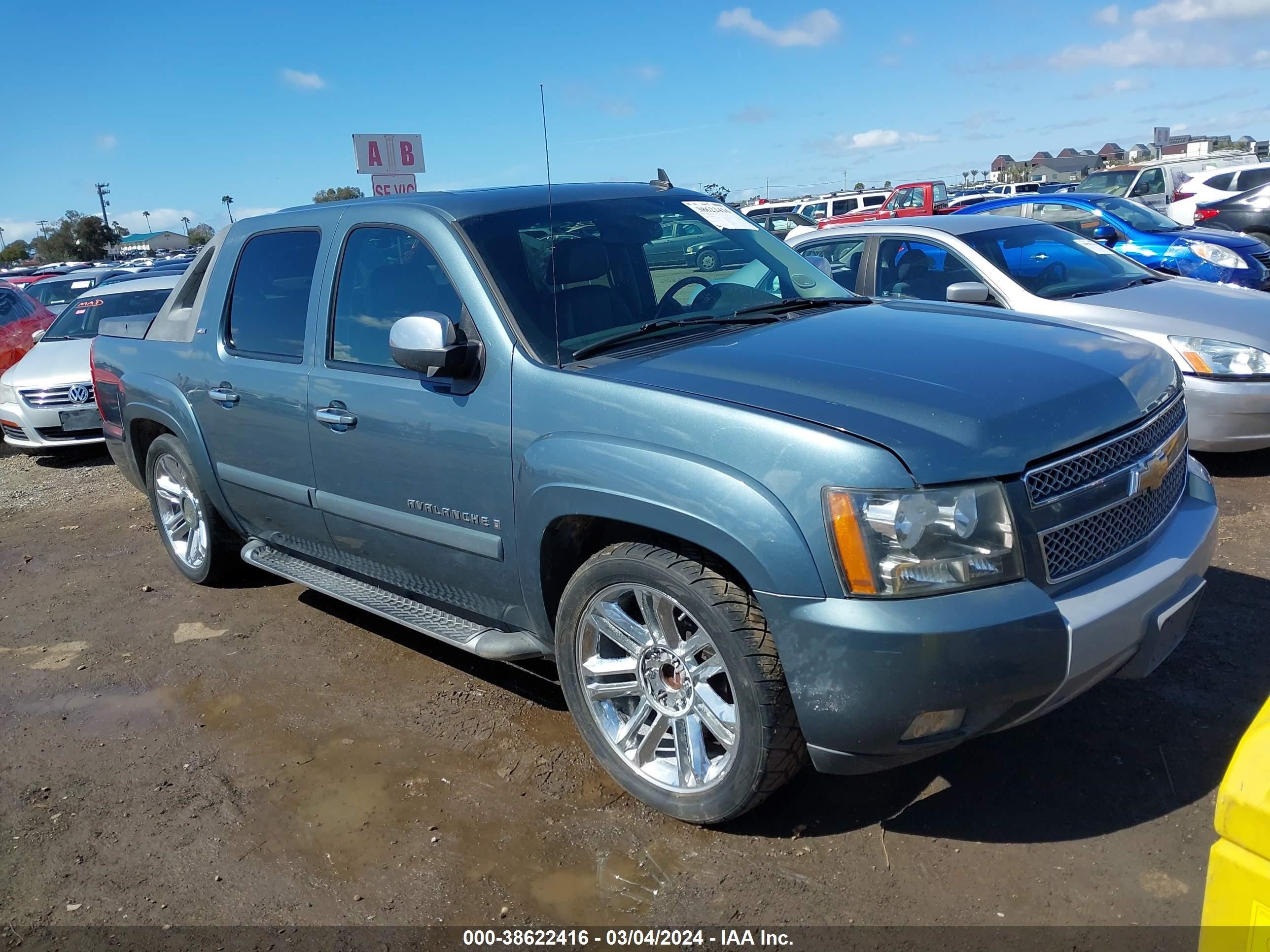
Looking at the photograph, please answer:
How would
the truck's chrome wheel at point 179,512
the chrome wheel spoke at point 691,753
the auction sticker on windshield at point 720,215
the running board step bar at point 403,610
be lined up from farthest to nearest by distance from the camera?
the truck's chrome wheel at point 179,512
the auction sticker on windshield at point 720,215
the running board step bar at point 403,610
the chrome wheel spoke at point 691,753

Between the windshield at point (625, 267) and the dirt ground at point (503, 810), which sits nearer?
the dirt ground at point (503, 810)

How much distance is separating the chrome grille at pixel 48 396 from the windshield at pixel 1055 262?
25.9 feet

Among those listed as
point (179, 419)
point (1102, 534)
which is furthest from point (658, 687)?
point (179, 419)

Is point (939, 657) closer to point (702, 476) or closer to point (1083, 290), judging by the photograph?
point (702, 476)

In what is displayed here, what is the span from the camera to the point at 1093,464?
111 inches

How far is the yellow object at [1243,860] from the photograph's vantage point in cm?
154

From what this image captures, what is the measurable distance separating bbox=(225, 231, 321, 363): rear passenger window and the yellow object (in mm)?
3640

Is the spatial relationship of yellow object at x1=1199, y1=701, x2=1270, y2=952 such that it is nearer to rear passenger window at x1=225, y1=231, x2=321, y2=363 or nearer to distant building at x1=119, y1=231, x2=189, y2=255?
rear passenger window at x1=225, y1=231, x2=321, y2=363

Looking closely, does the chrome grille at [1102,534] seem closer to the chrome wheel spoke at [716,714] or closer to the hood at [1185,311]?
the chrome wheel spoke at [716,714]

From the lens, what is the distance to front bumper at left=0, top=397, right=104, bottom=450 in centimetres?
946

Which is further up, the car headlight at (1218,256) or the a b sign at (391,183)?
the a b sign at (391,183)

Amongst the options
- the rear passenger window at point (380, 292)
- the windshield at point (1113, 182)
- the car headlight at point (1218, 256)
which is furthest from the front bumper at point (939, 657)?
the windshield at point (1113, 182)

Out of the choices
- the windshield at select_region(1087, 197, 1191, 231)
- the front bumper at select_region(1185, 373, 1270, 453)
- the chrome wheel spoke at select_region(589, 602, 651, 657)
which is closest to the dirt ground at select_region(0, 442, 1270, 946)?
the chrome wheel spoke at select_region(589, 602, 651, 657)

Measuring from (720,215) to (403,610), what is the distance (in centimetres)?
217
